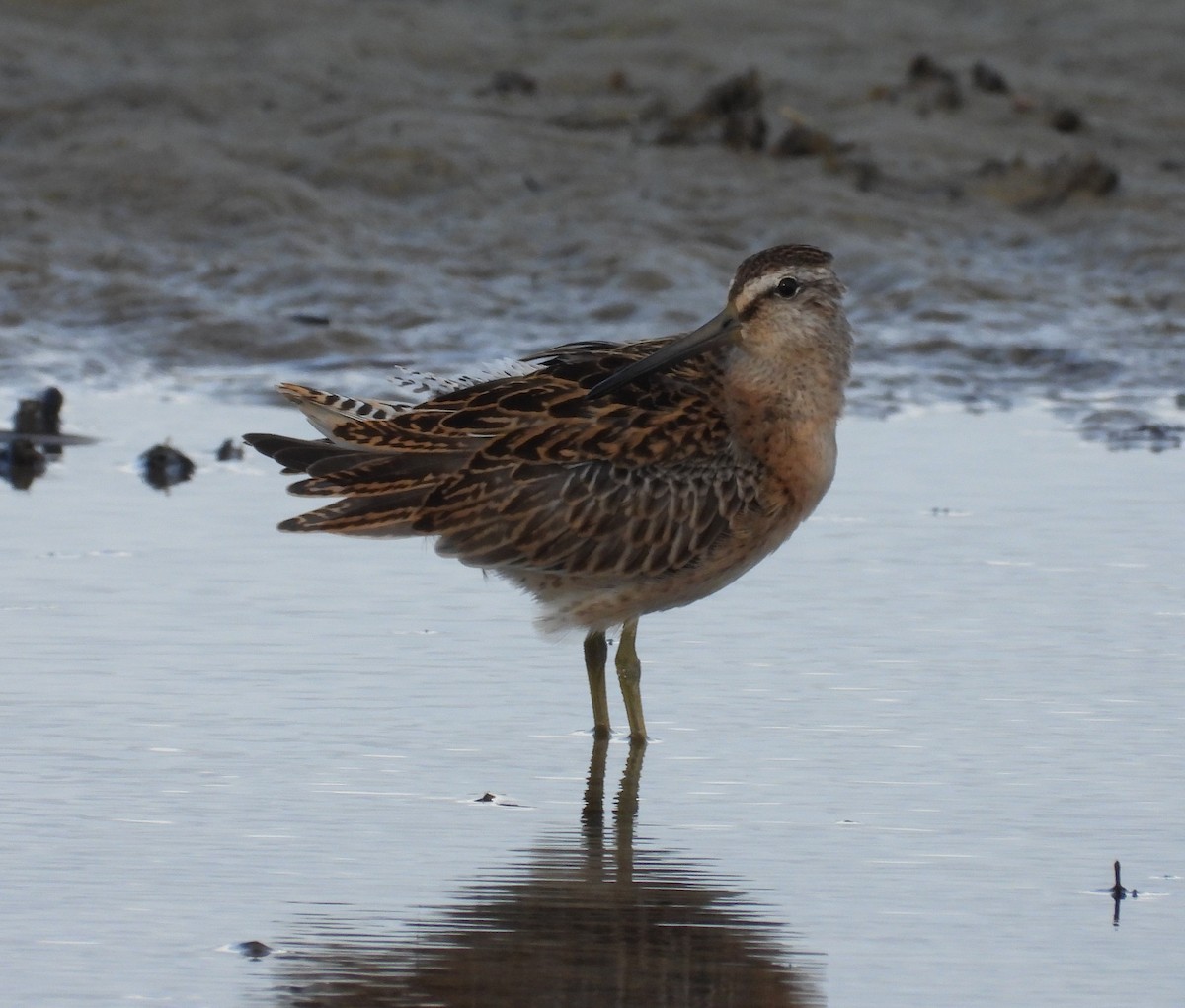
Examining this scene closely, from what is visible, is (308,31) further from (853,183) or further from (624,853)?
(624,853)

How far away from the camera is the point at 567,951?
4.03 m

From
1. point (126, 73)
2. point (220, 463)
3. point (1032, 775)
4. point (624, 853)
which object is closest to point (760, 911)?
point (624, 853)

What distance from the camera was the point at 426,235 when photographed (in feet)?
37.4

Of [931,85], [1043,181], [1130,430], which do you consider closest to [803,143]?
[1043,181]

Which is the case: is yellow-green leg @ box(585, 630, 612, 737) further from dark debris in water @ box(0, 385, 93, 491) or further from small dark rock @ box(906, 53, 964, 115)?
small dark rock @ box(906, 53, 964, 115)

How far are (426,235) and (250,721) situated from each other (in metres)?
6.41

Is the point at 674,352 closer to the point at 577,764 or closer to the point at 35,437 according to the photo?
the point at 577,764

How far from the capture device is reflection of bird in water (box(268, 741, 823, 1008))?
12.5ft

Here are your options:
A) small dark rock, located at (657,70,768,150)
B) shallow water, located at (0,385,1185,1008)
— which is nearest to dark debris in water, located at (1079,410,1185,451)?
shallow water, located at (0,385,1185,1008)

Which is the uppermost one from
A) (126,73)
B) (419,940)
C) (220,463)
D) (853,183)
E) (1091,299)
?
(126,73)

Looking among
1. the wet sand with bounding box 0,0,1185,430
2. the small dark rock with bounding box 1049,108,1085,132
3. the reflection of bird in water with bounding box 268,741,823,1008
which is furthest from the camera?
the small dark rock with bounding box 1049,108,1085,132

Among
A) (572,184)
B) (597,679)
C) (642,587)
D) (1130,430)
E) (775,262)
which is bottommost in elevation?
(597,679)

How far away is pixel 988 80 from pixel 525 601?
7.64 metres

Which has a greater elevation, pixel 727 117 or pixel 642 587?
pixel 727 117
